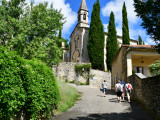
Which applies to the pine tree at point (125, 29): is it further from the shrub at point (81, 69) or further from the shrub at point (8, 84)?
the shrub at point (8, 84)

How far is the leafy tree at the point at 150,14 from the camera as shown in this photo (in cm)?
525

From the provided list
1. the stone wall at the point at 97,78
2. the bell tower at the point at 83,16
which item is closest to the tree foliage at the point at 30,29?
the stone wall at the point at 97,78

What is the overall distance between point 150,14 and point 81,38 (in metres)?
32.5

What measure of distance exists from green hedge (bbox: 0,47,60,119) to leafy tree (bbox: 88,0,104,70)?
2607cm

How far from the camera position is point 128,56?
1329cm

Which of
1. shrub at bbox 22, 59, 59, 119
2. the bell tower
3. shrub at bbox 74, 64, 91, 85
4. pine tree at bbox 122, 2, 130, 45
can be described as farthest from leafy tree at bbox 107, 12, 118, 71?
shrub at bbox 22, 59, 59, 119

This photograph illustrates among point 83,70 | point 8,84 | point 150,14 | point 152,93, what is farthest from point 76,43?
point 8,84

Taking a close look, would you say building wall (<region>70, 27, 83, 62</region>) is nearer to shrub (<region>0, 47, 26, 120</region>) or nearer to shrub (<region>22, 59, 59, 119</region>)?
shrub (<region>22, 59, 59, 119</region>)

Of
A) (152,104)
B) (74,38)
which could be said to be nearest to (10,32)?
(152,104)

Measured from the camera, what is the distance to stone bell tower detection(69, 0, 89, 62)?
37312 millimetres

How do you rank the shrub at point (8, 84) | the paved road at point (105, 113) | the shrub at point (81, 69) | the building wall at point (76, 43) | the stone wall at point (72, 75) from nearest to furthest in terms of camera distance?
the shrub at point (8, 84) < the paved road at point (105, 113) < the stone wall at point (72, 75) < the shrub at point (81, 69) < the building wall at point (76, 43)

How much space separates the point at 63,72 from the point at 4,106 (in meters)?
22.1

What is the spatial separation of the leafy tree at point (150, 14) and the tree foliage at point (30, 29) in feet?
35.7

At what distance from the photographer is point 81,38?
37656 millimetres
